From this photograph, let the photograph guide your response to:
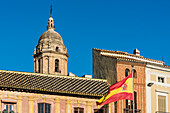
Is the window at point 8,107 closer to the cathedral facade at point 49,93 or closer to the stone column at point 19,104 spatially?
the cathedral facade at point 49,93

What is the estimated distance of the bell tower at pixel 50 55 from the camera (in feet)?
278

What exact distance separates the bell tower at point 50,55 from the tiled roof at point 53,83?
3010 centimetres

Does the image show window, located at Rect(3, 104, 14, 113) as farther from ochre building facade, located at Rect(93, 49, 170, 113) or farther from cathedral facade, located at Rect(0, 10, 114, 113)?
ochre building facade, located at Rect(93, 49, 170, 113)

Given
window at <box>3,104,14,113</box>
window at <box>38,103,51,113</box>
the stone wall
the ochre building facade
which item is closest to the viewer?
window at <box>3,104,14,113</box>

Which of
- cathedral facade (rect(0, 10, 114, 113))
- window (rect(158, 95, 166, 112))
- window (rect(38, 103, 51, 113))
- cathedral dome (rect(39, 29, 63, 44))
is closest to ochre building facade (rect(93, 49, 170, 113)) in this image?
window (rect(158, 95, 166, 112))

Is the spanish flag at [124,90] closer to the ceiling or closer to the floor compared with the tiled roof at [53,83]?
closer to the floor

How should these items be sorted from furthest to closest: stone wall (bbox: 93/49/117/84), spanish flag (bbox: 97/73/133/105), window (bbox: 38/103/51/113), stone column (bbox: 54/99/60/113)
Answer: stone wall (bbox: 93/49/117/84) < stone column (bbox: 54/99/60/113) < window (bbox: 38/103/51/113) < spanish flag (bbox: 97/73/133/105)

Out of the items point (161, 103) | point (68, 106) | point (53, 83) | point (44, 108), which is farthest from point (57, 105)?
point (161, 103)

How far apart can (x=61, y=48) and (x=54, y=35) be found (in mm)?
2511

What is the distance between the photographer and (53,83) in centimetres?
5253

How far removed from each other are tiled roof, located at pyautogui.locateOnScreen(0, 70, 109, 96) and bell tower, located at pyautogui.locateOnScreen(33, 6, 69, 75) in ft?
98.8

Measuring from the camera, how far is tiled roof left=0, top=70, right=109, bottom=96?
5059cm

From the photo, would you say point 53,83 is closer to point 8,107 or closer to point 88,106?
point 88,106

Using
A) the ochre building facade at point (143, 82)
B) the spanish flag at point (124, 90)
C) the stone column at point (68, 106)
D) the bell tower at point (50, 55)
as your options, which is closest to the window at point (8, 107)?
the stone column at point (68, 106)
